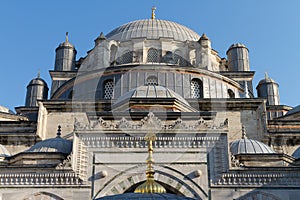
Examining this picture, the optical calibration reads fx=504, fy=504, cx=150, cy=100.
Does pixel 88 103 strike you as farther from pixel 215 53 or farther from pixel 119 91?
pixel 215 53

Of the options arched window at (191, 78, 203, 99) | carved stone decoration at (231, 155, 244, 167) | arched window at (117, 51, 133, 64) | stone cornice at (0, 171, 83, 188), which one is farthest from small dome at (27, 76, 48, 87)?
carved stone decoration at (231, 155, 244, 167)

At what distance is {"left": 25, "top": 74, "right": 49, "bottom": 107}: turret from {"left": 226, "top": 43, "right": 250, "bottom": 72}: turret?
440 inches

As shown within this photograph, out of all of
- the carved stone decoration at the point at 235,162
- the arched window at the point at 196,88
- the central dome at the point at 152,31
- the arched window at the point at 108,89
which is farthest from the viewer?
the central dome at the point at 152,31

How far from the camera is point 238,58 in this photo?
29172 mm

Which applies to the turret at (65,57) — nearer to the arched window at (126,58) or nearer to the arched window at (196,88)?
the arched window at (126,58)

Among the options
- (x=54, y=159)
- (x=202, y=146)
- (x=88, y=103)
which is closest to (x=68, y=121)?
(x=88, y=103)

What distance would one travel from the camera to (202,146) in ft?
50.8

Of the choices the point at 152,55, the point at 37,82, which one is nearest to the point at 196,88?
the point at 152,55

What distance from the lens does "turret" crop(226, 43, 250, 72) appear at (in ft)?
95.1

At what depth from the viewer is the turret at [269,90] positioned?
101ft

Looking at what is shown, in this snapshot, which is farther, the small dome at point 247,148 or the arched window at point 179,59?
the arched window at point 179,59

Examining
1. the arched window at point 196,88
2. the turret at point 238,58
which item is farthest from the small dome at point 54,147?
the turret at point 238,58

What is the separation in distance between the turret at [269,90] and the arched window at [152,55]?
7.85 meters

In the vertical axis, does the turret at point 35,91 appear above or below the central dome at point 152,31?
below
